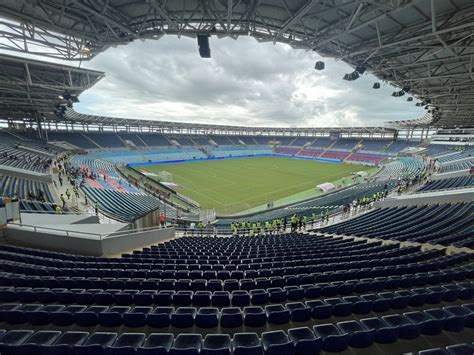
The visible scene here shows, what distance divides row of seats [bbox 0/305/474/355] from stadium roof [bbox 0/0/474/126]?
1028 centimetres

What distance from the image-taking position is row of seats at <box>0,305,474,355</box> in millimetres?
3033

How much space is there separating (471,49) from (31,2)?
23.3m

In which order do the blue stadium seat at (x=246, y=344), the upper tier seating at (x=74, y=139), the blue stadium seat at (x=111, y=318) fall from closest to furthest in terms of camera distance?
the blue stadium seat at (x=246, y=344) < the blue stadium seat at (x=111, y=318) < the upper tier seating at (x=74, y=139)

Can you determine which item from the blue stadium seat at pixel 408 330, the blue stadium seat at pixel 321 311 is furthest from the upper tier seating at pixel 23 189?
the blue stadium seat at pixel 408 330

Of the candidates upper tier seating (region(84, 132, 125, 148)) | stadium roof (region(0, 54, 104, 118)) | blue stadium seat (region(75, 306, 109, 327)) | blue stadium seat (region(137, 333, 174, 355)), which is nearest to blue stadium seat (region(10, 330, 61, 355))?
blue stadium seat (region(75, 306, 109, 327))

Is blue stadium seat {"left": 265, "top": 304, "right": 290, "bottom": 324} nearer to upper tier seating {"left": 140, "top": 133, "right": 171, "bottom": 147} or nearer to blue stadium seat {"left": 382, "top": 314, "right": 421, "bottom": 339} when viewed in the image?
blue stadium seat {"left": 382, "top": 314, "right": 421, "bottom": 339}

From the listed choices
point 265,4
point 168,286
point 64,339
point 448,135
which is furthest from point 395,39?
point 448,135

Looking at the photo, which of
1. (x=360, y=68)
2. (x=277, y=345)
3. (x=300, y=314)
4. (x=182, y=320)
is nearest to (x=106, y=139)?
(x=360, y=68)

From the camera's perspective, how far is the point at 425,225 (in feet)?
38.0

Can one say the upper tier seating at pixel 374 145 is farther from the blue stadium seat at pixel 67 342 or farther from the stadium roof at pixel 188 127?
the blue stadium seat at pixel 67 342

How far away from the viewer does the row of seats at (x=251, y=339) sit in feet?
9.95

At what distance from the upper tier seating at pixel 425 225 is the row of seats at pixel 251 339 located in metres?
6.84

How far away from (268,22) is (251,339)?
13.9m

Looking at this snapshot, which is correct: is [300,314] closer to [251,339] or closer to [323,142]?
[251,339]
